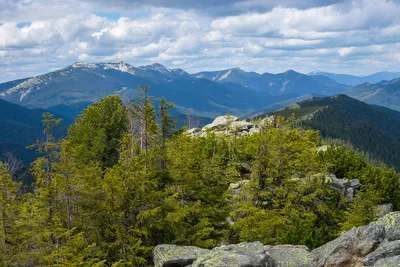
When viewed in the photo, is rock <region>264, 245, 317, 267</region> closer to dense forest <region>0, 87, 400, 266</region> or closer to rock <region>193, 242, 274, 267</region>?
rock <region>193, 242, 274, 267</region>

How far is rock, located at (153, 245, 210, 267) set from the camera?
17672mm

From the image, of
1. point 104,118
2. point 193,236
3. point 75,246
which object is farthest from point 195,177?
point 104,118

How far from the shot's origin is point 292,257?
53.1ft

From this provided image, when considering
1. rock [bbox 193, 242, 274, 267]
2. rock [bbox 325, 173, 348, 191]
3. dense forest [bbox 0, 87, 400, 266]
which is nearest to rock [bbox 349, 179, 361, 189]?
rock [bbox 325, 173, 348, 191]

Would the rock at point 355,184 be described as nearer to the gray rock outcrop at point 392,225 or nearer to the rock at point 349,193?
the rock at point 349,193

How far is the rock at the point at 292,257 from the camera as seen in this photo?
1573cm

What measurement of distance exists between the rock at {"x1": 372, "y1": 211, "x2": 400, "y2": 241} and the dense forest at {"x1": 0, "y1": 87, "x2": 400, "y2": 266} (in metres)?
6.62

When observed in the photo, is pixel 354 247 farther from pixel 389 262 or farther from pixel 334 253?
pixel 389 262

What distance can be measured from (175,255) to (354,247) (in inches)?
328

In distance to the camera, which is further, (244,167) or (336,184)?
(244,167)

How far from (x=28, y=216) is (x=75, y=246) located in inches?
137

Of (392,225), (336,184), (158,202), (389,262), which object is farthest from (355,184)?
(389,262)

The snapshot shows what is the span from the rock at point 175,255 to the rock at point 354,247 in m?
6.02

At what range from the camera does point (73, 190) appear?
1964cm
